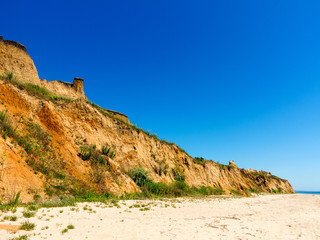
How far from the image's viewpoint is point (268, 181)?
47.4 m

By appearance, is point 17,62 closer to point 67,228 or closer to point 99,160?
point 99,160

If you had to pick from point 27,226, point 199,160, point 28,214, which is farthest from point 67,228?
point 199,160

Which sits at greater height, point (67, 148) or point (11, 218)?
point (67, 148)

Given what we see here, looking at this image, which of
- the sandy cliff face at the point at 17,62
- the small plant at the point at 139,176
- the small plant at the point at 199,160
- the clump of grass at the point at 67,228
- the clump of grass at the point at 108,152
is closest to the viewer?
the clump of grass at the point at 67,228

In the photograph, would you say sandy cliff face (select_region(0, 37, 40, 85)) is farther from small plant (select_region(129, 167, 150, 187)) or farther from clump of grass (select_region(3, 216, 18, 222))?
clump of grass (select_region(3, 216, 18, 222))

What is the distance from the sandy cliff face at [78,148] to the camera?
10.3 m

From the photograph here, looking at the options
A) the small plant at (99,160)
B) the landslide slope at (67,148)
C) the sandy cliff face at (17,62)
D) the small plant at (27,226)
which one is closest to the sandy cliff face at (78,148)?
the landslide slope at (67,148)

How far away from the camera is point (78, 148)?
1578 centimetres

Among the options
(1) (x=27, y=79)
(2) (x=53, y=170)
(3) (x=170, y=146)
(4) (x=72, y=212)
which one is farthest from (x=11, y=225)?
(3) (x=170, y=146)

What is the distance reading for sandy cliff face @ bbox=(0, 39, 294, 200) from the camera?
1030 centimetres

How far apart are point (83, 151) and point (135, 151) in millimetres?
7179

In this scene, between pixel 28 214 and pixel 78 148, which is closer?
pixel 28 214

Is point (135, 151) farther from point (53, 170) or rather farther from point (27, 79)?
point (27, 79)

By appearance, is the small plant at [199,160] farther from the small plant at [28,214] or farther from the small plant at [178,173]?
the small plant at [28,214]
